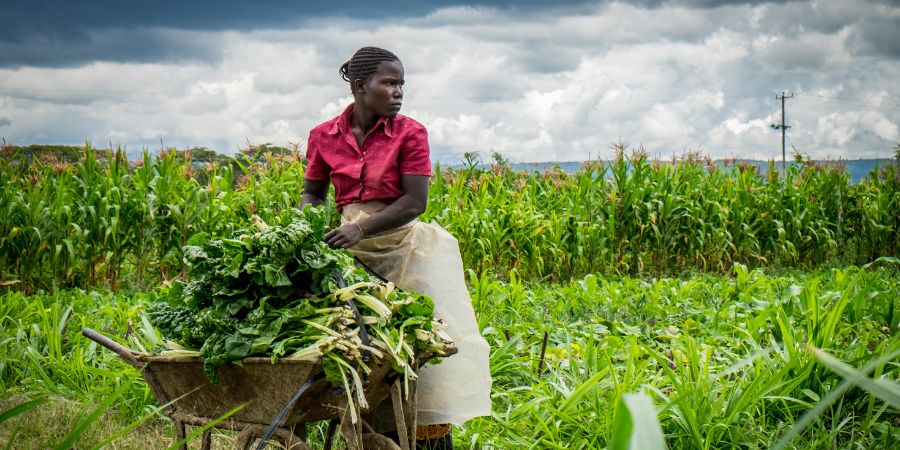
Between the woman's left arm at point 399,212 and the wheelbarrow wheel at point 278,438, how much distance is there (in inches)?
28.0

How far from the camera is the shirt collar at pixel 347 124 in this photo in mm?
3080

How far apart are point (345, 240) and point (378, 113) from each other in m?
0.60

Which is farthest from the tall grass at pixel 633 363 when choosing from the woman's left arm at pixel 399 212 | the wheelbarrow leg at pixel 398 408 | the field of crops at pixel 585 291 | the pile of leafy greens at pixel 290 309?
the woman's left arm at pixel 399 212

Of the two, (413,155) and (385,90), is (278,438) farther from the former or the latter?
(385,90)

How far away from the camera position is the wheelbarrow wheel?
231cm

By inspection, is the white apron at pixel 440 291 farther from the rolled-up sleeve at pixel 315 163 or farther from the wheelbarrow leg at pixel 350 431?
the wheelbarrow leg at pixel 350 431

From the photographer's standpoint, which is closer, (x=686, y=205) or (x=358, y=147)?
(x=358, y=147)

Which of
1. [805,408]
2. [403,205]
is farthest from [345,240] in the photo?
[805,408]

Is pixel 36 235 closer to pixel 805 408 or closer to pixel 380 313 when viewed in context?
pixel 380 313

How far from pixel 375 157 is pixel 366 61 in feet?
1.25

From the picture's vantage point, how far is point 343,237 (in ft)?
9.07

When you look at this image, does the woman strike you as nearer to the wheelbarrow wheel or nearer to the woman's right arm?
the woman's right arm

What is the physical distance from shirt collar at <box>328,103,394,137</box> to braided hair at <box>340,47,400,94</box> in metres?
0.13

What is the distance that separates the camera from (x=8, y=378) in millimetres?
4652
